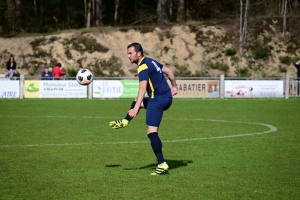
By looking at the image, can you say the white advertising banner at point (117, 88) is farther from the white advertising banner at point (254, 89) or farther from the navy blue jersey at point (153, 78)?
the navy blue jersey at point (153, 78)

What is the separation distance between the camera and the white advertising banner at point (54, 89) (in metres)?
35.2

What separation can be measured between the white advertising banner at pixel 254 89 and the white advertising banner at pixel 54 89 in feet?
26.1

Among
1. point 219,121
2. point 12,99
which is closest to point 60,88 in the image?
point 12,99

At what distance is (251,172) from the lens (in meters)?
10.4

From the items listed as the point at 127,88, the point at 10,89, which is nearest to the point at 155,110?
the point at 127,88

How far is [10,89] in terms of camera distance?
35.1 metres

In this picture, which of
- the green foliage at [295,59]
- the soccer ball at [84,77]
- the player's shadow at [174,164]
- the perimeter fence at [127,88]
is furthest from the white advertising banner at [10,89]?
the player's shadow at [174,164]

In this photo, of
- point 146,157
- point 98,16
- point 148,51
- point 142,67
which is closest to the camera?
point 142,67

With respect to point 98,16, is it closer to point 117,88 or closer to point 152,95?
point 117,88

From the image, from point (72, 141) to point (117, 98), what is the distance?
1957 cm

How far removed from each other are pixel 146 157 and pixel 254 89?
23.3m

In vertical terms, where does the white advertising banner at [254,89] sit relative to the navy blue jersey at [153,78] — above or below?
below

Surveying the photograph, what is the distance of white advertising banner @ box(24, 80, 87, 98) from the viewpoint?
115 feet

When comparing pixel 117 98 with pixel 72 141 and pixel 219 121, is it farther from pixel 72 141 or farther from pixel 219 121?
pixel 72 141
